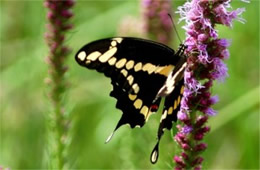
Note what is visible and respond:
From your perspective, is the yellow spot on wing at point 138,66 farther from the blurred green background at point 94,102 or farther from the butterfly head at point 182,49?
the blurred green background at point 94,102

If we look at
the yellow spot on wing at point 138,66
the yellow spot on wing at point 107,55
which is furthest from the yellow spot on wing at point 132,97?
the yellow spot on wing at point 107,55

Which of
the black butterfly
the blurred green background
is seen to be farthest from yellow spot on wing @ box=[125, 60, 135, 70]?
the blurred green background

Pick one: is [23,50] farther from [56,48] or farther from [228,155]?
[228,155]

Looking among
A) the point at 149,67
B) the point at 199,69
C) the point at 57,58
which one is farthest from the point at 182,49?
the point at 57,58

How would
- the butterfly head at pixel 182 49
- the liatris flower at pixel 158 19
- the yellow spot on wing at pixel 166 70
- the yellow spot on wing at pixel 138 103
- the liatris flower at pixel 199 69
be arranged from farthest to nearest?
the liatris flower at pixel 158 19 < the yellow spot on wing at pixel 138 103 < the yellow spot on wing at pixel 166 70 < the butterfly head at pixel 182 49 < the liatris flower at pixel 199 69

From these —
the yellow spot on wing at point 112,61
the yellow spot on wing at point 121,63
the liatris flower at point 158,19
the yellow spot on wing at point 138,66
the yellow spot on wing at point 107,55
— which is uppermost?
the yellow spot on wing at point 107,55

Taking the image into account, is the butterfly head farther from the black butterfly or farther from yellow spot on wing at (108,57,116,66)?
yellow spot on wing at (108,57,116,66)

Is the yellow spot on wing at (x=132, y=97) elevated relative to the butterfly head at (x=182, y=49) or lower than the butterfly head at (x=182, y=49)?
lower
